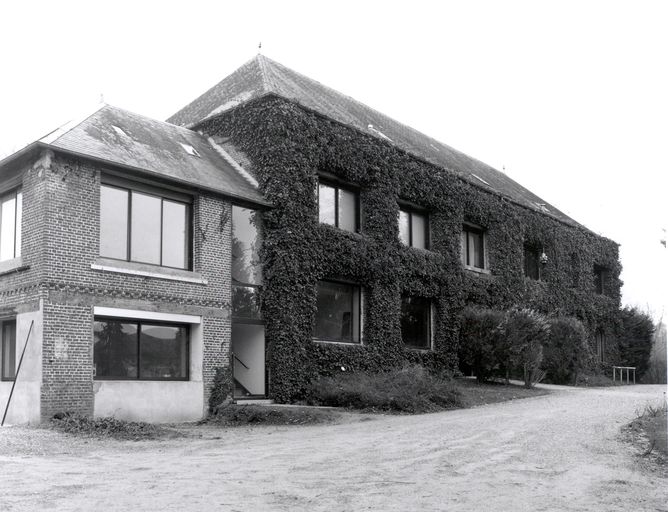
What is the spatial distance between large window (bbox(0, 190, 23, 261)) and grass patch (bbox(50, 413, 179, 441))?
3.89m

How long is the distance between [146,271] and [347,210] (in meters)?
7.50

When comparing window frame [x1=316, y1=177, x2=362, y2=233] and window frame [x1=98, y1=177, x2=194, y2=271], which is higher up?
window frame [x1=316, y1=177, x2=362, y2=233]

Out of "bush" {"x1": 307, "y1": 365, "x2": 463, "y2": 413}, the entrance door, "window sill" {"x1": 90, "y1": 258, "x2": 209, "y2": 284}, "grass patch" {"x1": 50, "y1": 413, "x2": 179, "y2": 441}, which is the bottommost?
"grass patch" {"x1": 50, "y1": 413, "x2": 179, "y2": 441}

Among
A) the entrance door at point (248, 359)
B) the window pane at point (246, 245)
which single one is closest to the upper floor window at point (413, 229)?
the window pane at point (246, 245)

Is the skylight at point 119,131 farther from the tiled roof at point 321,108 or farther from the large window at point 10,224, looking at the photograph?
the tiled roof at point 321,108

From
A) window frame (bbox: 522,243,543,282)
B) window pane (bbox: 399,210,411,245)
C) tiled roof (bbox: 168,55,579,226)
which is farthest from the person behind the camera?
window frame (bbox: 522,243,543,282)

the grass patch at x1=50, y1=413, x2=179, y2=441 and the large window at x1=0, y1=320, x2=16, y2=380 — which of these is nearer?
the grass patch at x1=50, y1=413, x2=179, y2=441

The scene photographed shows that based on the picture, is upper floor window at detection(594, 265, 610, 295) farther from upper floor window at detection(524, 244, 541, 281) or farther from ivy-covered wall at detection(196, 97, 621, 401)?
ivy-covered wall at detection(196, 97, 621, 401)

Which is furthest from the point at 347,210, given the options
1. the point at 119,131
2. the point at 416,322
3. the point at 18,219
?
the point at 18,219

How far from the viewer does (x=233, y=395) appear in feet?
59.4

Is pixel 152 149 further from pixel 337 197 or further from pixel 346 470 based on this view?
pixel 346 470

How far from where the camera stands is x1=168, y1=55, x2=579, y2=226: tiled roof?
22359 millimetres

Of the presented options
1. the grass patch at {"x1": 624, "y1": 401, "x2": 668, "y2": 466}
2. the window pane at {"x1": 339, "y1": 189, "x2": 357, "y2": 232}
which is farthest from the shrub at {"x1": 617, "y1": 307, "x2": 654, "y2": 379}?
the grass patch at {"x1": 624, "y1": 401, "x2": 668, "y2": 466}

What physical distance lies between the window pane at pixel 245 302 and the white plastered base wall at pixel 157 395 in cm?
144
